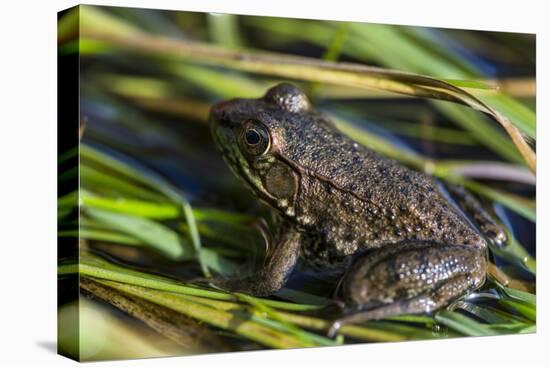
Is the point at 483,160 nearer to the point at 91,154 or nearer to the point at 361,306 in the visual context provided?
the point at 361,306

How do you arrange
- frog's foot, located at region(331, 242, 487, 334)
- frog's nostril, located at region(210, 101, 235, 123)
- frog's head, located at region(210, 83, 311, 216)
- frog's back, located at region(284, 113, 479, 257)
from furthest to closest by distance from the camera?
frog's nostril, located at region(210, 101, 235, 123), frog's head, located at region(210, 83, 311, 216), frog's back, located at region(284, 113, 479, 257), frog's foot, located at region(331, 242, 487, 334)

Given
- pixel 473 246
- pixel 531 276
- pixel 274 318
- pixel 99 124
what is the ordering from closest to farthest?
1. pixel 274 318
2. pixel 473 246
3. pixel 531 276
4. pixel 99 124

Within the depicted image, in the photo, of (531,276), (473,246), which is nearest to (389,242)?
(473,246)

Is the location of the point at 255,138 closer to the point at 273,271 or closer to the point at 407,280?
the point at 273,271

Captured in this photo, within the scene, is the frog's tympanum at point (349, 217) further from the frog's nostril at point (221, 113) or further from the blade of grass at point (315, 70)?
the blade of grass at point (315, 70)

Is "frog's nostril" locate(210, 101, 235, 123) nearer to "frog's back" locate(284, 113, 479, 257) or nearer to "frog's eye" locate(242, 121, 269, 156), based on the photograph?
"frog's eye" locate(242, 121, 269, 156)

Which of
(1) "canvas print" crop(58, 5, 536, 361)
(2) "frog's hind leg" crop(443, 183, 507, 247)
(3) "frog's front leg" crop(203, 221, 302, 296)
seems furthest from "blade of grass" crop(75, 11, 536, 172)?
(3) "frog's front leg" crop(203, 221, 302, 296)

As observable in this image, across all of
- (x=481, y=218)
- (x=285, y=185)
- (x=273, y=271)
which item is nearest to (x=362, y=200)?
(x=285, y=185)

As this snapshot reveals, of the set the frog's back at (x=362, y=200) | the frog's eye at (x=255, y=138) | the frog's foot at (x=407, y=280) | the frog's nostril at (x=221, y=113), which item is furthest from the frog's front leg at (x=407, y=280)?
the frog's nostril at (x=221, y=113)
